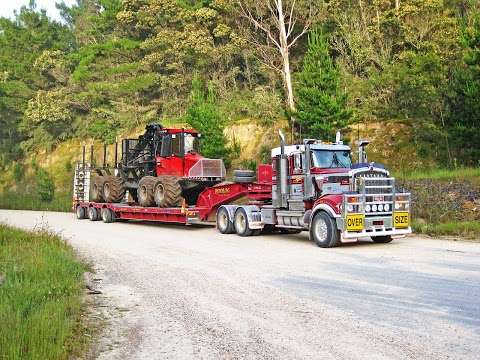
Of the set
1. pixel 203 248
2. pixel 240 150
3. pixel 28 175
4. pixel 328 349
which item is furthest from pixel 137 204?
pixel 28 175

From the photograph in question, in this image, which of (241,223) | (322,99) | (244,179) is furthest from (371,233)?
(322,99)

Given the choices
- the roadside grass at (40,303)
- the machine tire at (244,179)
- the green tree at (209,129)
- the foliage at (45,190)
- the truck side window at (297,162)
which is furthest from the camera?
the foliage at (45,190)

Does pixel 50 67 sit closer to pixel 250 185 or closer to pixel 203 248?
pixel 250 185

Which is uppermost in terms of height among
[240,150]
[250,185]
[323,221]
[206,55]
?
[206,55]

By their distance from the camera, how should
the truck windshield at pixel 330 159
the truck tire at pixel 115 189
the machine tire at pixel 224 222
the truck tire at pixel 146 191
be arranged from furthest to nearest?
the truck tire at pixel 115 189, the truck tire at pixel 146 191, the machine tire at pixel 224 222, the truck windshield at pixel 330 159

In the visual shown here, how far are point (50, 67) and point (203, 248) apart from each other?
154 ft

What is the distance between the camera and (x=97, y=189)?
27203 millimetres

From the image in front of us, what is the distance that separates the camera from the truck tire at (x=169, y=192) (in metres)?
21.5

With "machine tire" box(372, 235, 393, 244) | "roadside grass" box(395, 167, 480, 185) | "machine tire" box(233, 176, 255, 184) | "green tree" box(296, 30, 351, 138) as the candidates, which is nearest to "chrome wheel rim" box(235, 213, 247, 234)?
"machine tire" box(233, 176, 255, 184)

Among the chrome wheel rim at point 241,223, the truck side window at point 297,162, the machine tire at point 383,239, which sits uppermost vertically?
the truck side window at point 297,162

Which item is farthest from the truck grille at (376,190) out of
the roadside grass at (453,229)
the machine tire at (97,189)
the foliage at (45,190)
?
the foliage at (45,190)

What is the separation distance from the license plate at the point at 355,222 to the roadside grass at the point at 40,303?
6829mm

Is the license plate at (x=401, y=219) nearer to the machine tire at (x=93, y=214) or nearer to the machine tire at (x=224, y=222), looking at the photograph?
the machine tire at (x=224, y=222)

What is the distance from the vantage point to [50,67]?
56.6m
